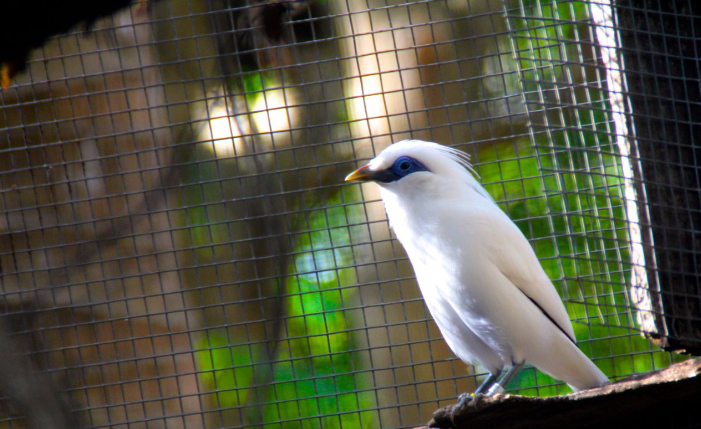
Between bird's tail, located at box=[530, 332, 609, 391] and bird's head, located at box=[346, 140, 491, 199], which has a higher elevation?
bird's head, located at box=[346, 140, 491, 199]

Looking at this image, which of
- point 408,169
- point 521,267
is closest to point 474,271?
point 521,267

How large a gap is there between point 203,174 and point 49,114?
1271mm

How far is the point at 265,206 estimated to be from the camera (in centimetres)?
492

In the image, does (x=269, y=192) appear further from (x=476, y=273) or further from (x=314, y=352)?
(x=476, y=273)

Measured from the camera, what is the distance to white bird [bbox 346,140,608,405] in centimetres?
246

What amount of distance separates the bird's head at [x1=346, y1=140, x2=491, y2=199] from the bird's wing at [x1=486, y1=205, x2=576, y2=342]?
253mm

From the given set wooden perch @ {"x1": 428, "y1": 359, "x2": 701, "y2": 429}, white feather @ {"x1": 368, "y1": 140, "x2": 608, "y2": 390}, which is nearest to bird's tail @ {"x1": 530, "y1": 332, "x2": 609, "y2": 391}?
white feather @ {"x1": 368, "y1": 140, "x2": 608, "y2": 390}

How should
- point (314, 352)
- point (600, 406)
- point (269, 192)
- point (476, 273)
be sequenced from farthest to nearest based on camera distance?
point (314, 352), point (269, 192), point (476, 273), point (600, 406)

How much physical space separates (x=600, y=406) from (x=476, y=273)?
648 millimetres

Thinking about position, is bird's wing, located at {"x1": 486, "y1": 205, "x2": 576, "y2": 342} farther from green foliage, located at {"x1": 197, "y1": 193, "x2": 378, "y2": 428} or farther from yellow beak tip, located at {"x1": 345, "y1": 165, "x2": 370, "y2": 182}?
green foliage, located at {"x1": 197, "y1": 193, "x2": 378, "y2": 428}

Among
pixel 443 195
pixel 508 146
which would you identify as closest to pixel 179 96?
pixel 508 146

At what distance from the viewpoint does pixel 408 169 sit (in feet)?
8.75

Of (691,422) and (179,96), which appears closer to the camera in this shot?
(691,422)

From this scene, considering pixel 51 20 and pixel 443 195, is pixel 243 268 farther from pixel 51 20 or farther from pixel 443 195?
pixel 51 20
